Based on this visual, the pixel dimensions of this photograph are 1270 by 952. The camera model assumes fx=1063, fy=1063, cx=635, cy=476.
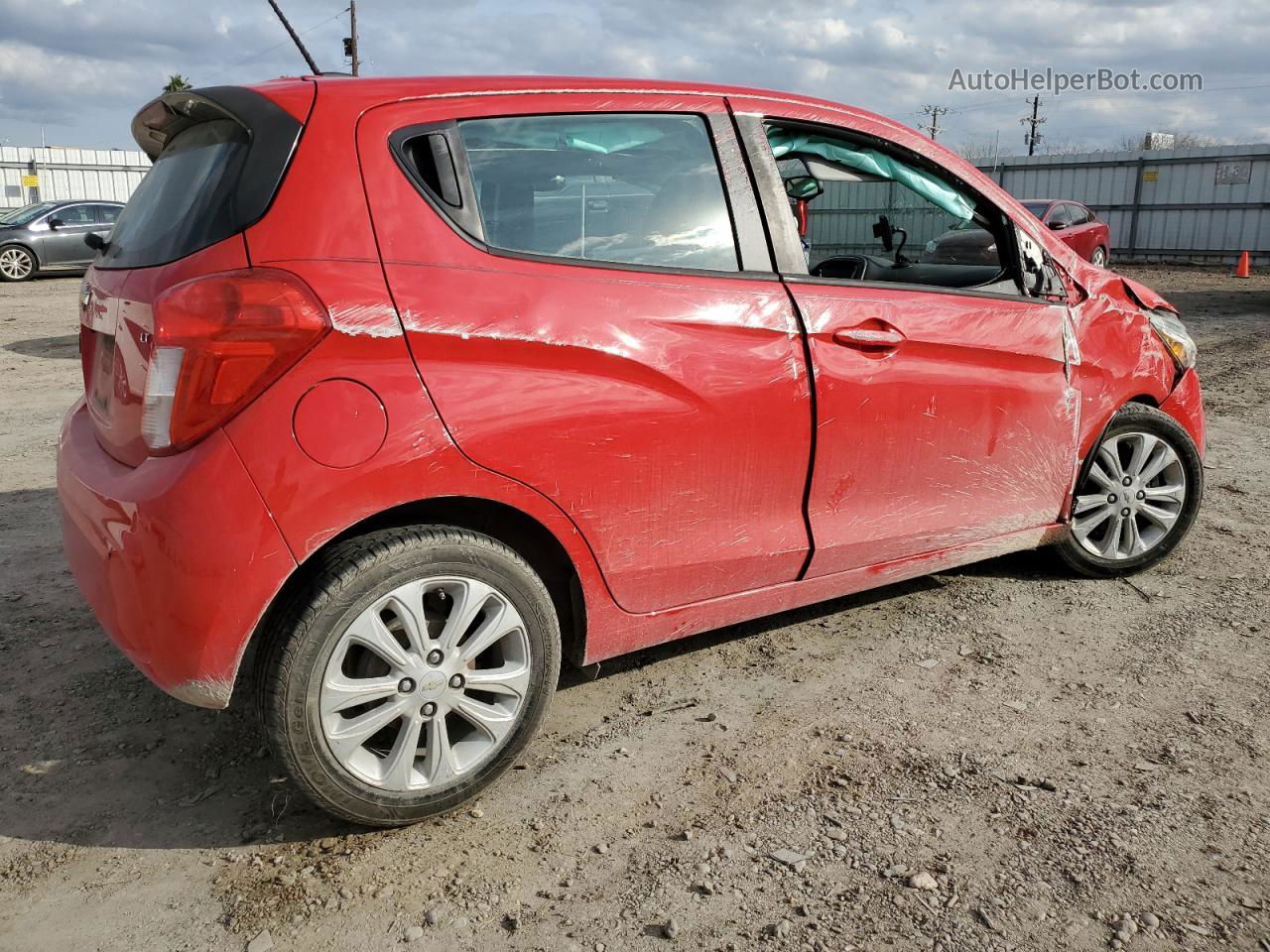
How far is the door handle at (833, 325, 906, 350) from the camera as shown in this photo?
3.11m

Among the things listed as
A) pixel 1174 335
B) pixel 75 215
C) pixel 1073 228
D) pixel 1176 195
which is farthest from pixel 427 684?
pixel 1176 195

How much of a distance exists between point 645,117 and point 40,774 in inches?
96.1

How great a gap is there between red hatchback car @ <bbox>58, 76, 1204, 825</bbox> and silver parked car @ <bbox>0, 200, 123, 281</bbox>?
58.7ft

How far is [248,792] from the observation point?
9.21ft

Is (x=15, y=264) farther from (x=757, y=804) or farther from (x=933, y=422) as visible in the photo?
(x=757, y=804)

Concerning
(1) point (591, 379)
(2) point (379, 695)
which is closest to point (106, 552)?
(2) point (379, 695)

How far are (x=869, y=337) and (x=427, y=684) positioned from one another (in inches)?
64.1

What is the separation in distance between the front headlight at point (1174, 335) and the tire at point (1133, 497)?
11.0 inches

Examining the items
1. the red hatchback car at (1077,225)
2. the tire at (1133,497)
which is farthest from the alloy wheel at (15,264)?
the tire at (1133,497)

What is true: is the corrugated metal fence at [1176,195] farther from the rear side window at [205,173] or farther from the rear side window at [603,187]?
the rear side window at [205,173]

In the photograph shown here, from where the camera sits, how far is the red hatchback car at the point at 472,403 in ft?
7.66

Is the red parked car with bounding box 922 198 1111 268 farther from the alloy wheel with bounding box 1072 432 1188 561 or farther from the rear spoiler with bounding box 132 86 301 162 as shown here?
the rear spoiler with bounding box 132 86 301 162

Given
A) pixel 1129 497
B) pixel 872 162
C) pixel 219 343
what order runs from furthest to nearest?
pixel 1129 497 < pixel 872 162 < pixel 219 343

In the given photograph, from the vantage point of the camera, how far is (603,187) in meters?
2.83
